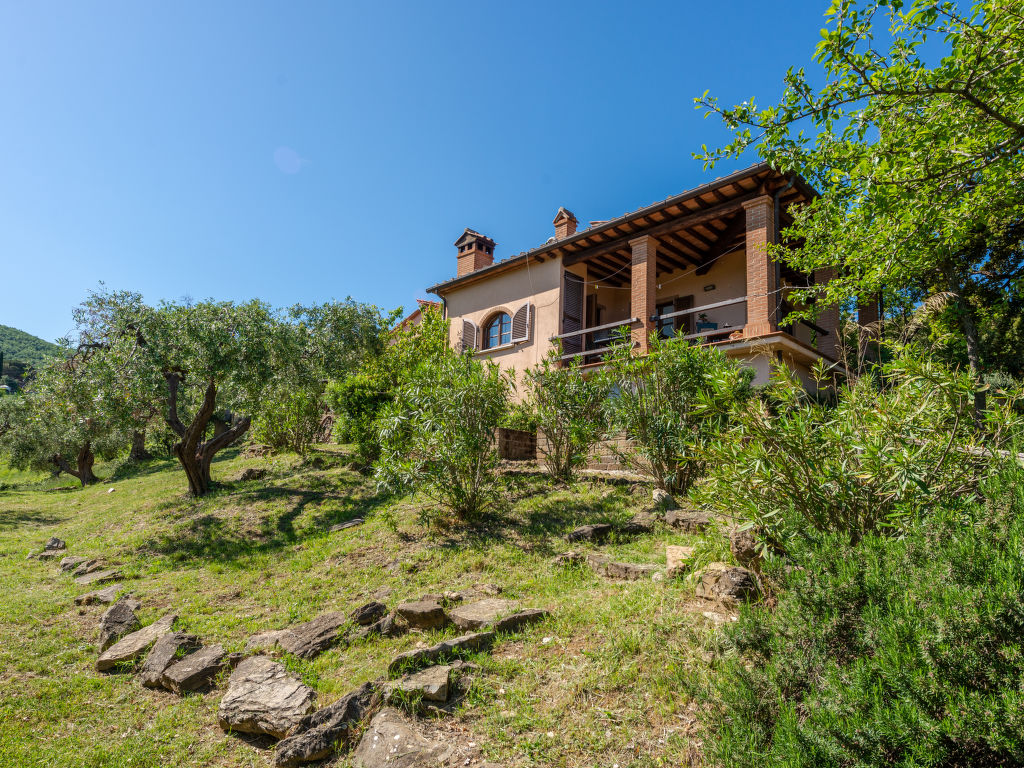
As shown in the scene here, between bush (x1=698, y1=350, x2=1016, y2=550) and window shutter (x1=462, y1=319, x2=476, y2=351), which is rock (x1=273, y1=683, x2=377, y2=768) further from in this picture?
window shutter (x1=462, y1=319, x2=476, y2=351)

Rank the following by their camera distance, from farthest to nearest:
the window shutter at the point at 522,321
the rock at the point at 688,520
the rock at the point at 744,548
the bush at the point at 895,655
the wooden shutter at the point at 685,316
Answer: the window shutter at the point at 522,321, the wooden shutter at the point at 685,316, the rock at the point at 688,520, the rock at the point at 744,548, the bush at the point at 895,655

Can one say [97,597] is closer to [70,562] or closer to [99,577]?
[99,577]

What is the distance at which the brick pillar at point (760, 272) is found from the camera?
35.6 feet

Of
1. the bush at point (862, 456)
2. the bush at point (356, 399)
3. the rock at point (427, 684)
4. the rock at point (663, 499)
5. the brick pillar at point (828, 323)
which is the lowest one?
the rock at point (427, 684)

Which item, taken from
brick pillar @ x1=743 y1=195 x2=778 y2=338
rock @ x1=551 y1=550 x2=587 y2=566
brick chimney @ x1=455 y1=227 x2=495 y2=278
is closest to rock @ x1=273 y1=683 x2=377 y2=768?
rock @ x1=551 y1=550 x2=587 y2=566

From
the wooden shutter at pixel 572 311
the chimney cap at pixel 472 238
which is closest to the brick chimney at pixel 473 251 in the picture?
the chimney cap at pixel 472 238

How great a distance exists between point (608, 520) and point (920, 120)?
17.8ft

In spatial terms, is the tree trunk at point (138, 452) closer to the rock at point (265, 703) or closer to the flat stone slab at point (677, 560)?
the rock at point (265, 703)

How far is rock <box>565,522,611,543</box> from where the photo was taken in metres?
6.57

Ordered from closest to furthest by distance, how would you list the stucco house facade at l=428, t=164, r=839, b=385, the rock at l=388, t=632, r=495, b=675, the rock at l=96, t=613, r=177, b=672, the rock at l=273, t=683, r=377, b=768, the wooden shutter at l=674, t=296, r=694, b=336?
1. the rock at l=273, t=683, r=377, b=768
2. the rock at l=388, t=632, r=495, b=675
3. the rock at l=96, t=613, r=177, b=672
4. the stucco house facade at l=428, t=164, r=839, b=385
5. the wooden shutter at l=674, t=296, r=694, b=336

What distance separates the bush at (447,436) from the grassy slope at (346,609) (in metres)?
0.58

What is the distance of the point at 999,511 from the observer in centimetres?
251

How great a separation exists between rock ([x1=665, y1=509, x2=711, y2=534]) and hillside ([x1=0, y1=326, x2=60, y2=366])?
4946 centimetres

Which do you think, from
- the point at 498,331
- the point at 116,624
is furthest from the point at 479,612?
the point at 498,331
